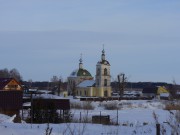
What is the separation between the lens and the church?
358ft

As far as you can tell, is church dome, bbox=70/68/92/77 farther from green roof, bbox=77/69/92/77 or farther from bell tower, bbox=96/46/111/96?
bell tower, bbox=96/46/111/96

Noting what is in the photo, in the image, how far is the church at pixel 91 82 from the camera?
10900cm

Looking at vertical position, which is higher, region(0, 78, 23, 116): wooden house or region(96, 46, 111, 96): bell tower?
region(96, 46, 111, 96): bell tower

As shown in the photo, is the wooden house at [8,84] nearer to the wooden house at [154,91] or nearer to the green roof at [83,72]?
the green roof at [83,72]

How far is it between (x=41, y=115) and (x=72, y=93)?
92.5 m

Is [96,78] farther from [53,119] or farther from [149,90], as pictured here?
[53,119]

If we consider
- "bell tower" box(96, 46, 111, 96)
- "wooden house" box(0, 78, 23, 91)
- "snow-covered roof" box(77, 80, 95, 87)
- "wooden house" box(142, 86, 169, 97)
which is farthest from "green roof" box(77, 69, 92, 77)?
"wooden house" box(0, 78, 23, 91)

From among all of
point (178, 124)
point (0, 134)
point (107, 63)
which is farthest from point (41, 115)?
point (107, 63)

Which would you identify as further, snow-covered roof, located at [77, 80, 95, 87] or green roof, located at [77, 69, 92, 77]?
green roof, located at [77, 69, 92, 77]

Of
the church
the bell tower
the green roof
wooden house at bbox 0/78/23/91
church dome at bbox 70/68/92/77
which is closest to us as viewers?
wooden house at bbox 0/78/23/91

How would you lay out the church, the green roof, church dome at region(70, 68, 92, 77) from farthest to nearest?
the green roof, church dome at region(70, 68, 92, 77), the church

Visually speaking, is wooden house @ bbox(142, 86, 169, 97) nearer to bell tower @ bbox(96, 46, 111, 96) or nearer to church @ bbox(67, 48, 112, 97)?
church @ bbox(67, 48, 112, 97)

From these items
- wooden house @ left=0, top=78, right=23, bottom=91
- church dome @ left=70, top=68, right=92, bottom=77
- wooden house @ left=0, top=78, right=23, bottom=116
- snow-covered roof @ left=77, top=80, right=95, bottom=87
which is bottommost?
wooden house @ left=0, top=78, right=23, bottom=116

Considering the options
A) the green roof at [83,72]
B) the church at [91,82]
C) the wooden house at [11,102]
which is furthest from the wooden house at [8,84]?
the green roof at [83,72]
